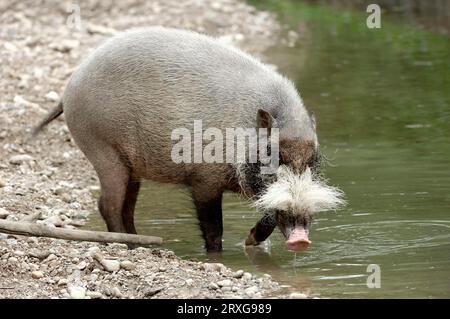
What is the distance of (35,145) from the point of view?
11516mm

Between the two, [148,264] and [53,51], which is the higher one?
[148,264]

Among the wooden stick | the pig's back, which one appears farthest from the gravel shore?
the pig's back

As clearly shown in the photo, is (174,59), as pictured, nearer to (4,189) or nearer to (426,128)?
(4,189)

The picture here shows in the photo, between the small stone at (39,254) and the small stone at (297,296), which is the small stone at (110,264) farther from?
the small stone at (297,296)

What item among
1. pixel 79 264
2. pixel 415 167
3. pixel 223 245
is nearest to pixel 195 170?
pixel 223 245

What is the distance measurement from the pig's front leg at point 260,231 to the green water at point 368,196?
0.08m

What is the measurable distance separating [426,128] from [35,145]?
4.42 meters

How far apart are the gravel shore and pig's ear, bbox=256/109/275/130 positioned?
1080mm

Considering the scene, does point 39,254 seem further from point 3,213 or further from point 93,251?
point 3,213

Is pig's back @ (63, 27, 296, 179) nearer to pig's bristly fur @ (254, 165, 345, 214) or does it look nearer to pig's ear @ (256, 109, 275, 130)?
pig's ear @ (256, 109, 275, 130)

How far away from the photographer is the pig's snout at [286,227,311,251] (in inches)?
295

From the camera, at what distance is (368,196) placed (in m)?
9.87

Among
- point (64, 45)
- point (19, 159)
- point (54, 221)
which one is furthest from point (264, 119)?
point (64, 45)

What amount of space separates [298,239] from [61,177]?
3953mm
